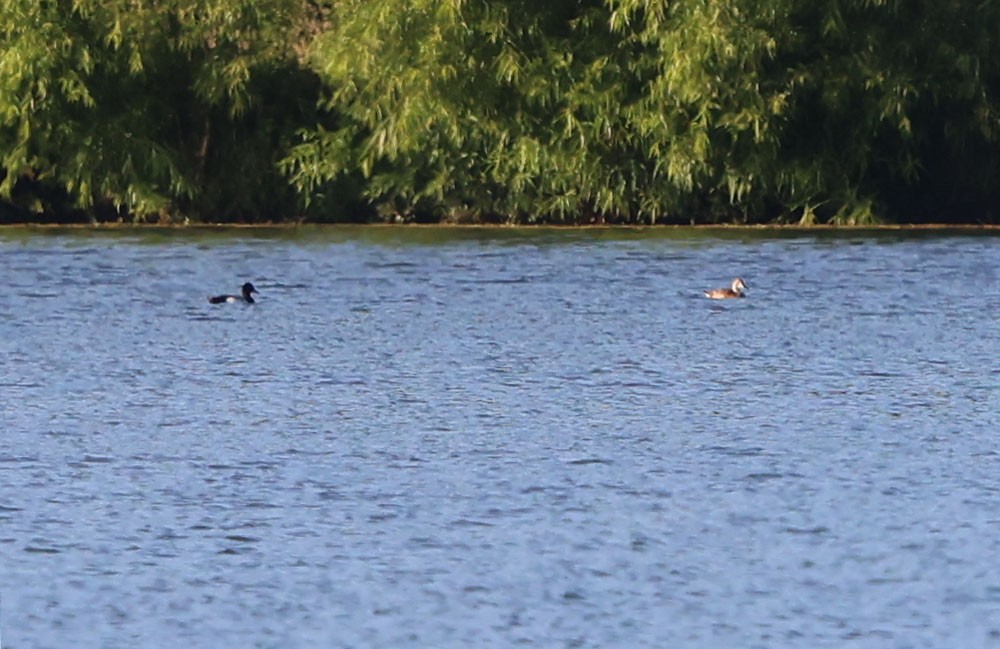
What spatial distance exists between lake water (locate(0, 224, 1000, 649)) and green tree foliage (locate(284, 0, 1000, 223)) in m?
9.47

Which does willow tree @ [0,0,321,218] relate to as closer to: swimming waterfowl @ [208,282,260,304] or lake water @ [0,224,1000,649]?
lake water @ [0,224,1000,649]

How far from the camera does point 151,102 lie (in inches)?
1762

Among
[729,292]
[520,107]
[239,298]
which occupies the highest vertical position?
[520,107]

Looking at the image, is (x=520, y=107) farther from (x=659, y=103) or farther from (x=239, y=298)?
(x=239, y=298)

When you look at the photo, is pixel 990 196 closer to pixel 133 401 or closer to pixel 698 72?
pixel 698 72

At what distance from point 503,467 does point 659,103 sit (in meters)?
25.0

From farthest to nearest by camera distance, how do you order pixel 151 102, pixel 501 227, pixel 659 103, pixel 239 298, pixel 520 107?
1. pixel 151 102
2. pixel 501 227
3. pixel 520 107
4. pixel 659 103
5. pixel 239 298

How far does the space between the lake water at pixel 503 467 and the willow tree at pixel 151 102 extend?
1129cm

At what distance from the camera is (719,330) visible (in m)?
26.8

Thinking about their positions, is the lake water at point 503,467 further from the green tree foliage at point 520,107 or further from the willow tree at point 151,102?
the willow tree at point 151,102

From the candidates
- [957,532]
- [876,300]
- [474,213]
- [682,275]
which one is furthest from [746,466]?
[474,213]

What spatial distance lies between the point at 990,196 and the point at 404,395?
25180mm

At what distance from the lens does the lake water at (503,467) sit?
12.5m

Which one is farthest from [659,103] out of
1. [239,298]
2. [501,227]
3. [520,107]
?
[239,298]
